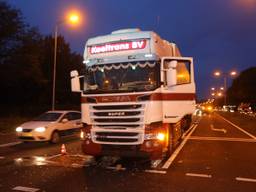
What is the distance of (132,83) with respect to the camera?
10.7 metres

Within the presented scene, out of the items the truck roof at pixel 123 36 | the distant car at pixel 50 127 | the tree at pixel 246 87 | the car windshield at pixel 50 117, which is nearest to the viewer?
the truck roof at pixel 123 36

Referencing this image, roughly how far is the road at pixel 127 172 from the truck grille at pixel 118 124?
0.86 m

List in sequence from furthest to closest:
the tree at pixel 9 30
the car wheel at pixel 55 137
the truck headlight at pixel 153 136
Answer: the tree at pixel 9 30 → the car wheel at pixel 55 137 → the truck headlight at pixel 153 136

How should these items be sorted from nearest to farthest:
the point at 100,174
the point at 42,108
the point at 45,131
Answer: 1. the point at 100,174
2. the point at 45,131
3. the point at 42,108

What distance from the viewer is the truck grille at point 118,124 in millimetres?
10461

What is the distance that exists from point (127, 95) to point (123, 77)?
67 centimetres

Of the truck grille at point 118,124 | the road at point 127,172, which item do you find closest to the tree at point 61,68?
the road at point 127,172

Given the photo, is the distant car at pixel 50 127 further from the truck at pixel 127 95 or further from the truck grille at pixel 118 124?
the truck grille at pixel 118 124

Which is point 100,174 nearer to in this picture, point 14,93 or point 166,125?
point 166,125

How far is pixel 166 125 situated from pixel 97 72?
252cm

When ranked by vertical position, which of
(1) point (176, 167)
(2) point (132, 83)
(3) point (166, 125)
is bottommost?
(1) point (176, 167)

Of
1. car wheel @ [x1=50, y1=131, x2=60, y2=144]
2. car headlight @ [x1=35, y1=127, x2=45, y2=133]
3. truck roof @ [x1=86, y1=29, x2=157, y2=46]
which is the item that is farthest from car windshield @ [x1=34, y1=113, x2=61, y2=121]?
truck roof @ [x1=86, y1=29, x2=157, y2=46]

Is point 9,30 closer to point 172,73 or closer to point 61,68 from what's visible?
point 61,68

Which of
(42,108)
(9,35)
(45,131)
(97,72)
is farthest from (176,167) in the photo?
(42,108)
